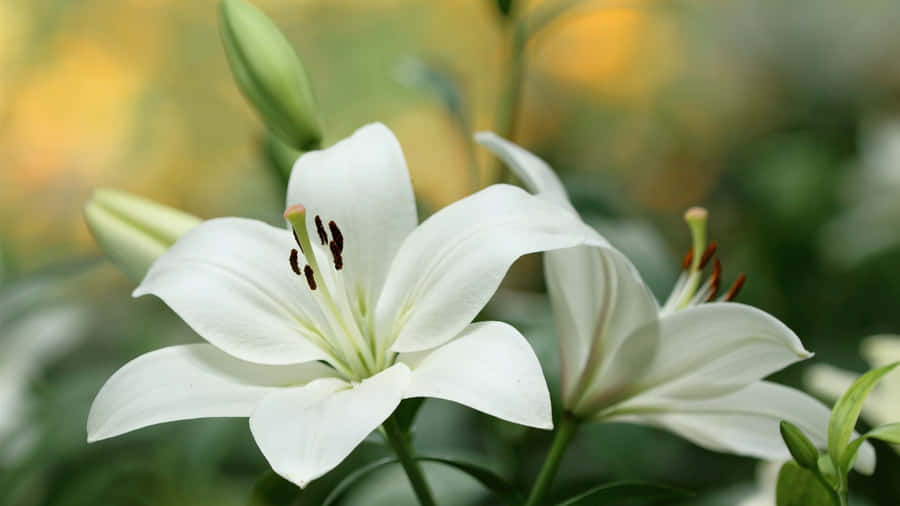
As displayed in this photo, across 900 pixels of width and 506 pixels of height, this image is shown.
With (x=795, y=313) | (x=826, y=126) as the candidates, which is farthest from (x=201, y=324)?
(x=826, y=126)

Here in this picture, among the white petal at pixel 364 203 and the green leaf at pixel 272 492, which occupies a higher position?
the white petal at pixel 364 203

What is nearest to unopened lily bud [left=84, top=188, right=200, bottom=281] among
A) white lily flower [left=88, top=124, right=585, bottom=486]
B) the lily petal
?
white lily flower [left=88, top=124, right=585, bottom=486]

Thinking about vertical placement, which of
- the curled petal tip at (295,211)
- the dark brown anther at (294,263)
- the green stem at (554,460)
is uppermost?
the curled petal tip at (295,211)

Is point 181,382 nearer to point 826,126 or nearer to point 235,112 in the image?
point 826,126

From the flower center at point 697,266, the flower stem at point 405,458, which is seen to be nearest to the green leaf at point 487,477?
the flower stem at point 405,458

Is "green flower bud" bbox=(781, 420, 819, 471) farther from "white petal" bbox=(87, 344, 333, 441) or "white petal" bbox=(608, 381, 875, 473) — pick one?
"white petal" bbox=(87, 344, 333, 441)

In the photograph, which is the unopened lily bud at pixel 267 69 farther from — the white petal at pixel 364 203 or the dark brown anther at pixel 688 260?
the dark brown anther at pixel 688 260

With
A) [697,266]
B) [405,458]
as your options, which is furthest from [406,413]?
[697,266]
